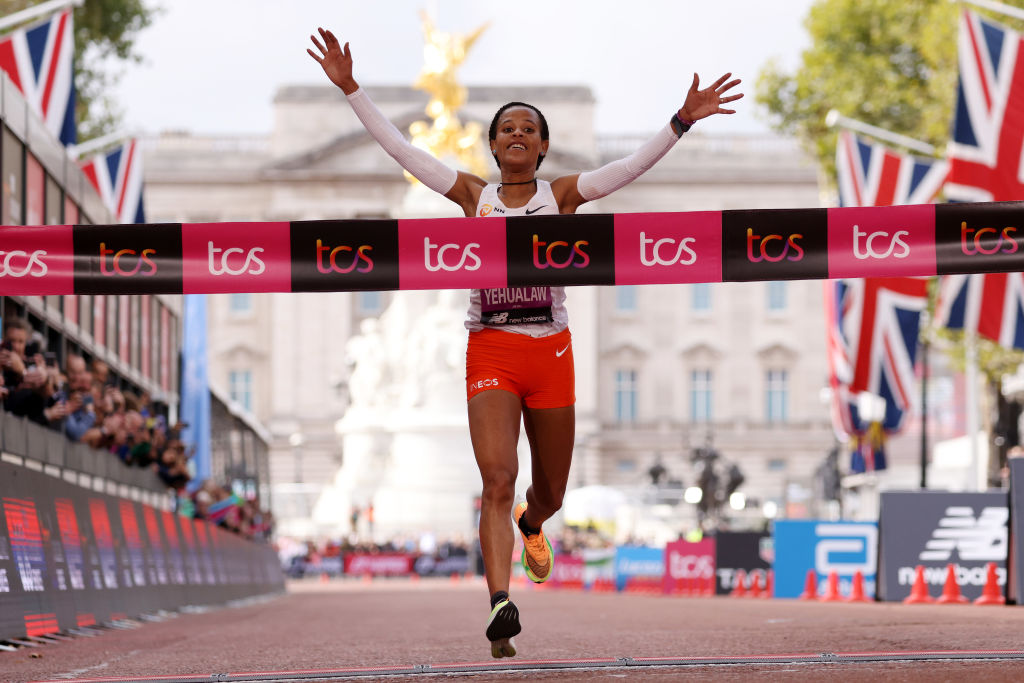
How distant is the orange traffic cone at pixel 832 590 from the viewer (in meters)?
20.6

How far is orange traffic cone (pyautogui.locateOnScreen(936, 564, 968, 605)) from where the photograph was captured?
17.1 metres

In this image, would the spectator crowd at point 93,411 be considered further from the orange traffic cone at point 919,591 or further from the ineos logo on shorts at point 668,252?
the orange traffic cone at point 919,591

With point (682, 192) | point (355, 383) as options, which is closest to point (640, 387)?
point (682, 192)

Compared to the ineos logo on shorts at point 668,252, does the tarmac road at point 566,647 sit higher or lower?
lower

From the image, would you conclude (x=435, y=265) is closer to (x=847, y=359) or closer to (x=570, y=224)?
(x=570, y=224)

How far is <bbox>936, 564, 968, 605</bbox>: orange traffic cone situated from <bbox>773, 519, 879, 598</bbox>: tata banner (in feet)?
11.0

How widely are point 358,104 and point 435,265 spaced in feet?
3.48

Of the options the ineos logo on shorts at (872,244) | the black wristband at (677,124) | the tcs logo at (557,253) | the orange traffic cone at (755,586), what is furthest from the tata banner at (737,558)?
the black wristband at (677,124)

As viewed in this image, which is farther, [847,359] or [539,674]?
[847,359]

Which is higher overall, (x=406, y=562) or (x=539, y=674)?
(x=539, y=674)

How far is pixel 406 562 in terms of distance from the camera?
5191 cm

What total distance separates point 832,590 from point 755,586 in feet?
12.9

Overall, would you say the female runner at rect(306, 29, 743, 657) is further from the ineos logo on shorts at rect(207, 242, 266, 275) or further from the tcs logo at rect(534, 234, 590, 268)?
the ineos logo on shorts at rect(207, 242, 266, 275)

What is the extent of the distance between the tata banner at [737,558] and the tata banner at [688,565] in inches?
21.5
